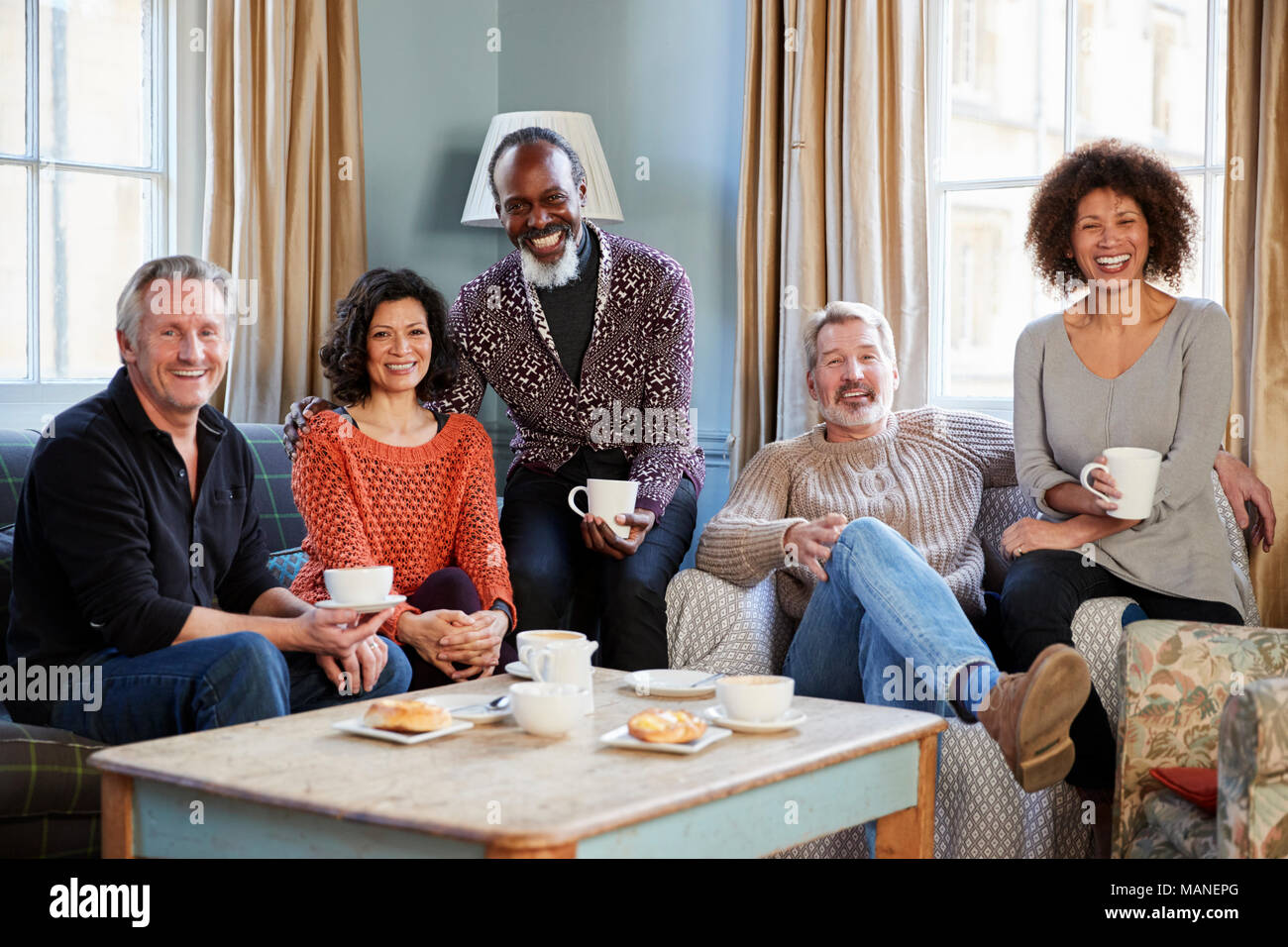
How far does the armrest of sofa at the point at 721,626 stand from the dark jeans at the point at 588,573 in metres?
0.04

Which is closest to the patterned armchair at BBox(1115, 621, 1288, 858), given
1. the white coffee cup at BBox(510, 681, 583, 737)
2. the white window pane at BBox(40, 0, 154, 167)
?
the white coffee cup at BBox(510, 681, 583, 737)

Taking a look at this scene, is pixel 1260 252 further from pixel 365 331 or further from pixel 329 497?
pixel 329 497

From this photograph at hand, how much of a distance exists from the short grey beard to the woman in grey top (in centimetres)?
104

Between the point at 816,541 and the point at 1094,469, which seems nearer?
the point at 1094,469

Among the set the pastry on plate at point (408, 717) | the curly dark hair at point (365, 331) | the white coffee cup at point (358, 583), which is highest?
the curly dark hair at point (365, 331)

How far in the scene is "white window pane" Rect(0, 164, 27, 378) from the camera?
3.35m

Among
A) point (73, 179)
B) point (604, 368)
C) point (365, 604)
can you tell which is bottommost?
point (365, 604)

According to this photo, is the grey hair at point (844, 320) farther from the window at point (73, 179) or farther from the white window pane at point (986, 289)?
the window at point (73, 179)

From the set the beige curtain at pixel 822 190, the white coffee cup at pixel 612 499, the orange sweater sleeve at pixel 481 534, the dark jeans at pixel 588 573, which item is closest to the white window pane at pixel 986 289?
the beige curtain at pixel 822 190

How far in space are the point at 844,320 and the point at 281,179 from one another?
155 cm

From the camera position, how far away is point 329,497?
2.63 m

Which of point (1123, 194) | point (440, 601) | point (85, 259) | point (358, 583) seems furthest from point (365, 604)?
point (85, 259)

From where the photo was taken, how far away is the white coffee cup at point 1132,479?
8.31 ft
